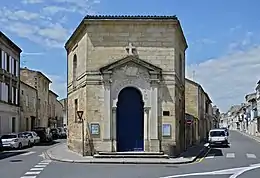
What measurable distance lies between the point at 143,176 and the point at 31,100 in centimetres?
4645

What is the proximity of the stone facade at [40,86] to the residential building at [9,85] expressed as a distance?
12841mm

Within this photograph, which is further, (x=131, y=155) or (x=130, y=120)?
(x=130, y=120)

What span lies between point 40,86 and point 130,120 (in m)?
43.9

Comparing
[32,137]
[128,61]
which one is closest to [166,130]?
[128,61]

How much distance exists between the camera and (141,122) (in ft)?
91.8

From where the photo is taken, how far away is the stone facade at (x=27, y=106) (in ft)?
188

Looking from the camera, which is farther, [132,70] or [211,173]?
[132,70]

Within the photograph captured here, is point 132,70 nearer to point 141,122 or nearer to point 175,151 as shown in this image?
point 141,122

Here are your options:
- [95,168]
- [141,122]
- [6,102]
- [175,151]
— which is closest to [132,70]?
[141,122]

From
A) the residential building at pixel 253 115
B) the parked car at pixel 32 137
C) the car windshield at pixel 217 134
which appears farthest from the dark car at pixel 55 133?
the residential building at pixel 253 115

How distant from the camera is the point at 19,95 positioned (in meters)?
54.8

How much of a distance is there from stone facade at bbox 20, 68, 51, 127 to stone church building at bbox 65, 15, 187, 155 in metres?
40.9

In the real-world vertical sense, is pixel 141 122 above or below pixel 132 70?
below

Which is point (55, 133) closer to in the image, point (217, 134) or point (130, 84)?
point (217, 134)
